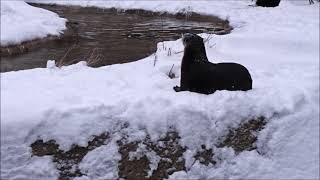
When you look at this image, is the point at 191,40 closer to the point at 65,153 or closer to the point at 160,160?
the point at 160,160

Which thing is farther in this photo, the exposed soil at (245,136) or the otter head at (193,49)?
the otter head at (193,49)

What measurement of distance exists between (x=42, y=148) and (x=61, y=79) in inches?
39.2

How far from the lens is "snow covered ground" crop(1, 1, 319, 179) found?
14.1 ft

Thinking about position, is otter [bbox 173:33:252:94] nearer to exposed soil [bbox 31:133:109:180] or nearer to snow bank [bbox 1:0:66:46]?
Answer: exposed soil [bbox 31:133:109:180]

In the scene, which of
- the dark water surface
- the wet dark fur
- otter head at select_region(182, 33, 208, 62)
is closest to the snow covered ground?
otter head at select_region(182, 33, 208, 62)

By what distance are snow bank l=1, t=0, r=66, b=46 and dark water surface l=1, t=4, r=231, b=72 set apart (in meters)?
0.19

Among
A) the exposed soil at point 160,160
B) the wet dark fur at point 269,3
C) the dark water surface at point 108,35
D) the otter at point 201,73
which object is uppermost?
the otter at point 201,73

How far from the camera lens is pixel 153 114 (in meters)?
4.63

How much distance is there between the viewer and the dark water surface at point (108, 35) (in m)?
Result: 6.37

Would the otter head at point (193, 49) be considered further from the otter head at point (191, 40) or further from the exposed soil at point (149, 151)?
the exposed soil at point (149, 151)

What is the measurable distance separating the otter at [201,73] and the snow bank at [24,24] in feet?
9.18

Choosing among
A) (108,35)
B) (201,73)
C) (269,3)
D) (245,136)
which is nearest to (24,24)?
(108,35)

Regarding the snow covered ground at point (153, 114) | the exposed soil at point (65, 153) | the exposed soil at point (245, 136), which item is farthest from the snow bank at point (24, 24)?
the exposed soil at point (245, 136)

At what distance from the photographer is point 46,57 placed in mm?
6457
